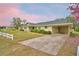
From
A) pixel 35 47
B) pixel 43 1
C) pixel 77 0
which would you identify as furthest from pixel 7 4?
pixel 77 0

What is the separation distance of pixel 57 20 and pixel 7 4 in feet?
1.77

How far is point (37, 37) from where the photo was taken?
86.4 inches

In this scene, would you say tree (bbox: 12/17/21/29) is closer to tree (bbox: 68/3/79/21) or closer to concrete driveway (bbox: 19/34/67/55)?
concrete driveway (bbox: 19/34/67/55)

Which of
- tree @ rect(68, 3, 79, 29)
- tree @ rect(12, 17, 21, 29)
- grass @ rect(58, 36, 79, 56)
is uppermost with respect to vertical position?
tree @ rect(68, 3, 79, 29)

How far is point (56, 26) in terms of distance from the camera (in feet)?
7.12

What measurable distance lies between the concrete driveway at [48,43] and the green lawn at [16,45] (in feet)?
0.13

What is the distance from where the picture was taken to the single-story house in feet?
7.07

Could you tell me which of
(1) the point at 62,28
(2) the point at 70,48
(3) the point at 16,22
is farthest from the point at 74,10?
(3) the point at 16,22

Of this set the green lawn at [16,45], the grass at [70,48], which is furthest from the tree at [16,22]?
the grass at [70,48]

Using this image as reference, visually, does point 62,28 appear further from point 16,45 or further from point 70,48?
point 16,45

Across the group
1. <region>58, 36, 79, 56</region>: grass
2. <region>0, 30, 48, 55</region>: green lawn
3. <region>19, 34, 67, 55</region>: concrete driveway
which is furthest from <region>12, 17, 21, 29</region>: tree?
<region>58, 36, 79, 56</region>: grass

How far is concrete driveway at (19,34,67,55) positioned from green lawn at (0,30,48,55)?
4 cm

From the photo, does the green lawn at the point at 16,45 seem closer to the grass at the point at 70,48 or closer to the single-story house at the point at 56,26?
the single-story house at the point at 56,26

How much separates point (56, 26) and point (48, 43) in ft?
0.63
